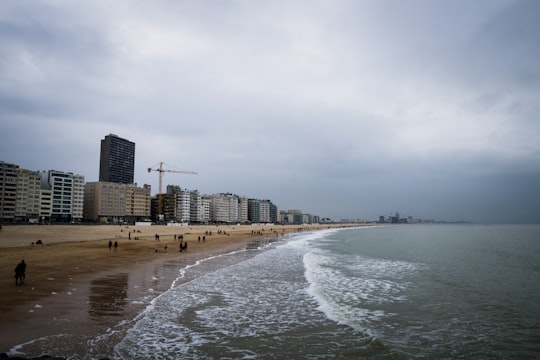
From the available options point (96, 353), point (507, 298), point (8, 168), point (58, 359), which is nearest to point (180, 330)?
point (96, 353)

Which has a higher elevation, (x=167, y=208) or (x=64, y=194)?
(x=64, y=194)

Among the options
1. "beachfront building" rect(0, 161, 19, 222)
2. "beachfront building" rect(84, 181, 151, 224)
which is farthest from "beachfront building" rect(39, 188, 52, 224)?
"beachfront building" rect(84, 181, 151, 224)

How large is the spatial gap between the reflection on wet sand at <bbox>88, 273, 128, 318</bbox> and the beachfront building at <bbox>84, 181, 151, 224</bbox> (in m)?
122

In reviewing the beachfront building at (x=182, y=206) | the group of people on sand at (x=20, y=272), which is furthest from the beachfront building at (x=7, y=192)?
the group of people on sand at (x=20, y=272)

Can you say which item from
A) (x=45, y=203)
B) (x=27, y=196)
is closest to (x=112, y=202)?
(x=45, y=203)

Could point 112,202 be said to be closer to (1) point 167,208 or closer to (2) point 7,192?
(1) point 167,208

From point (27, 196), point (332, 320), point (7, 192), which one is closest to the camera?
point (332, 320)

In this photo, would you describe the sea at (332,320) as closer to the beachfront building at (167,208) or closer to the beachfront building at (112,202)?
the beachfront building at (112,202)

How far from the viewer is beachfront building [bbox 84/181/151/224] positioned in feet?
452

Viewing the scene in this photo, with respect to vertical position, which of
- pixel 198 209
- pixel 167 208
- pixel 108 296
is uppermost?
pixel 167 208

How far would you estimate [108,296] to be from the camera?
50.3 feet

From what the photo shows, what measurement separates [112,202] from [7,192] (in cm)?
4359

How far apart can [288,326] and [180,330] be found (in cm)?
358

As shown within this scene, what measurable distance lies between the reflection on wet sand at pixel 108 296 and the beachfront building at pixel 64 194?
110125 millimetres
